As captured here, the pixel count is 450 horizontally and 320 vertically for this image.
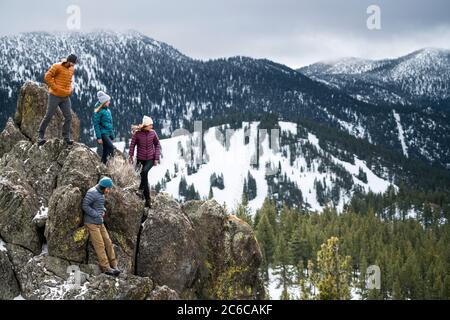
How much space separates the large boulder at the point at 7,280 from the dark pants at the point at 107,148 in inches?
218

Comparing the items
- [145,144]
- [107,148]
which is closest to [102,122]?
[107,148]

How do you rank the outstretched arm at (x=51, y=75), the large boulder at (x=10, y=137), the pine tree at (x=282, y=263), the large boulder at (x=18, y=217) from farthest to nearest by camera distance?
1. the pine tree at (x=282, y=263)
2. the large boulder at (x=10, y=137)
3. the outstretched arm at (x=51, y=75)
4. the large boulder at (x=18, y=217)

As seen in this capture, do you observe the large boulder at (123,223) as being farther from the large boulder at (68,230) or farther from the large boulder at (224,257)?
the large boulder at (224,257)

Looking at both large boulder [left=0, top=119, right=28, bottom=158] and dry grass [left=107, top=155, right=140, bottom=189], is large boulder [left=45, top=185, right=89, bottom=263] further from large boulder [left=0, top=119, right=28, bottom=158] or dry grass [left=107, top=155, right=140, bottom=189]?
large boulder [left=0, top=119, right=28, bottom=158]

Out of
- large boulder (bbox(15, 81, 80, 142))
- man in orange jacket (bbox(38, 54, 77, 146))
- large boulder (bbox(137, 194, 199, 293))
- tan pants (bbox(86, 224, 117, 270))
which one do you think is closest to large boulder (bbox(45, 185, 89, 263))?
tan pants (bbox(86, 224, 117, 270))

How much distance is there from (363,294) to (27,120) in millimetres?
74840

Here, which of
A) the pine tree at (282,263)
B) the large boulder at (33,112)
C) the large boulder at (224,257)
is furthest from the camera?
the pine tree at (282,263)

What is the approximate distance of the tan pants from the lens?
47.9ft

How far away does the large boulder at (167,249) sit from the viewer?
17672mm

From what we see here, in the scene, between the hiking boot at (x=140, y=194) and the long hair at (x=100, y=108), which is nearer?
the long hair at (x=100, y=108)

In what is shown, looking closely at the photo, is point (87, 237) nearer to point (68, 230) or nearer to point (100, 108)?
point (68, 230)

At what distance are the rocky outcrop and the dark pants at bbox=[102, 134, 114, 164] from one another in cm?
46

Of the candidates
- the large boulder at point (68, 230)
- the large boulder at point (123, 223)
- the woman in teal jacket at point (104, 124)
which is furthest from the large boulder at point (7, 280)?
the woman in teal jacket at point (104, 124)

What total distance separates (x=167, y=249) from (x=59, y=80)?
7691 mm
